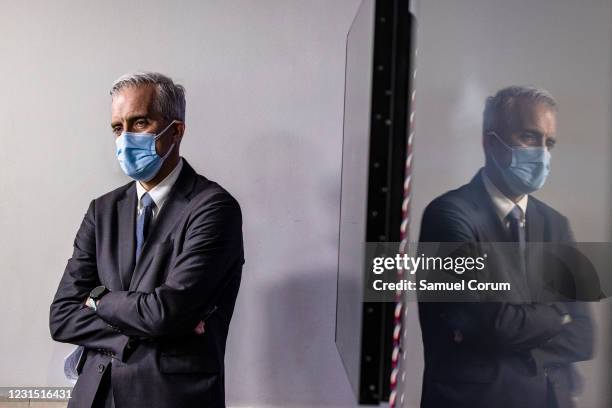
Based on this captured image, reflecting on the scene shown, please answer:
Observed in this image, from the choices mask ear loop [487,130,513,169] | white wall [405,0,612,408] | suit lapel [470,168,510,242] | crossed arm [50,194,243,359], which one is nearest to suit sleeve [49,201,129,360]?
crossed arm [50,194,243,359]

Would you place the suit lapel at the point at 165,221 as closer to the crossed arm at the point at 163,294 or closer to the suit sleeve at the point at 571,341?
the crossed arm at the point at 163,294

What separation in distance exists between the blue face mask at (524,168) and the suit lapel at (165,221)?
108 cm

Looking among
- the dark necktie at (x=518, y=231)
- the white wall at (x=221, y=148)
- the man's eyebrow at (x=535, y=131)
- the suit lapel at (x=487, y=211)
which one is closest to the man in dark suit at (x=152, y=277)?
the white wall at (x=221, y=148)

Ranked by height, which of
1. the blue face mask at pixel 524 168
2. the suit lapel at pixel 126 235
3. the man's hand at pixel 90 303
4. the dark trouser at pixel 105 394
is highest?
the blue face mask at pixel 524 168

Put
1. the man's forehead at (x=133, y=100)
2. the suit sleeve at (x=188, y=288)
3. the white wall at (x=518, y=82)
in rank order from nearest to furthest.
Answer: the suit sleeve at (x=188, y=288)
the white wall at (x=518, y=82)
the man's forehead at (x=133, y=100)

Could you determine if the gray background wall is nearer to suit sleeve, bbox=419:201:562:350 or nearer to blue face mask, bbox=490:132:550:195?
suit sleeve, bbox=419:201:562:350

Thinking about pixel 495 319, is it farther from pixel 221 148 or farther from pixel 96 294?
pixel 96 294

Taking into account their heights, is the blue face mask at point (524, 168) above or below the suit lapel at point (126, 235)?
above

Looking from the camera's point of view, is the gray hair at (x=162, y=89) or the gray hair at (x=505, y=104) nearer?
the gray hair at (x=505, y=104)

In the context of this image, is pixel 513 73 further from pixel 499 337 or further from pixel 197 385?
pixel 197 385

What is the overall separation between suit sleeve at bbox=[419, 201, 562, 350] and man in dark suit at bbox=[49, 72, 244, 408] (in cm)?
70

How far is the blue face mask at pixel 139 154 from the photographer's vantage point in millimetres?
1956

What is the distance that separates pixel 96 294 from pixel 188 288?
0.34m

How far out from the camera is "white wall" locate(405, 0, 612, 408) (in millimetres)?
1870
